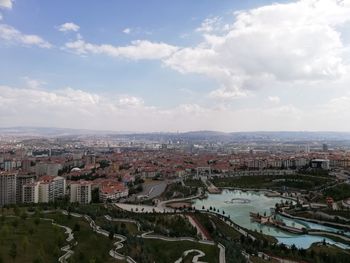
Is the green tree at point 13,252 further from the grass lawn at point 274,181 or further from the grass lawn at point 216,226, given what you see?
the grass lawn at point 274,181

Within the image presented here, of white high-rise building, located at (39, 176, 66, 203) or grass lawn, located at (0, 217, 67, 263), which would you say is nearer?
grass lawn, located at (0, 217, 67, 263)

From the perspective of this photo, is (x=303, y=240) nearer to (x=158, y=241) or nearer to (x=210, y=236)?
(x=210, y=236)

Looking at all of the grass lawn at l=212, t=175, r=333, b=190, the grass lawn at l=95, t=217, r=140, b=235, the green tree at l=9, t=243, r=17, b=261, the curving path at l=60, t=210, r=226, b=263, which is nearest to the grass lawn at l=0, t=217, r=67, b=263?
the green tree at l=9, t=243, r=17, b=261

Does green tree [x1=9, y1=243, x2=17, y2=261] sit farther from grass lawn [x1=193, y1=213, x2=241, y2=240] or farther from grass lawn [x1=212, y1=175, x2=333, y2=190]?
grass lawn [x1=212, y1=175, x2=333, y2=190]

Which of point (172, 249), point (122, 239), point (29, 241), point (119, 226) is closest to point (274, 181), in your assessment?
point (119, 226)

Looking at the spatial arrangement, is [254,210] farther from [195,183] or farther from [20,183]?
[20,183]
